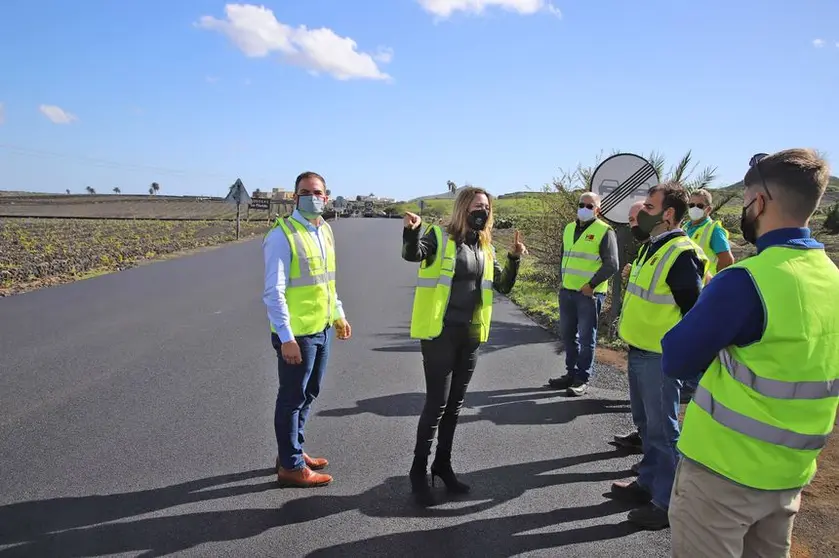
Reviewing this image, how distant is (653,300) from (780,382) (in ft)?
6.08

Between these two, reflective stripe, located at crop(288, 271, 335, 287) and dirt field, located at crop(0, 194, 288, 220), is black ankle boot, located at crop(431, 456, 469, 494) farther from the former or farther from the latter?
dirt field, located at crop(0, 194, 288, 220)

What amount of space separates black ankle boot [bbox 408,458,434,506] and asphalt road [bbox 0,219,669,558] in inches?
4.4

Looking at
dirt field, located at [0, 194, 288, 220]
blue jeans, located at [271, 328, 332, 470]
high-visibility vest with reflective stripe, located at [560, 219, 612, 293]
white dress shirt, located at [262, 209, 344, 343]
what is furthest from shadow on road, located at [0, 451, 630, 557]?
dirt field, located at [0, 194, 288, 220]

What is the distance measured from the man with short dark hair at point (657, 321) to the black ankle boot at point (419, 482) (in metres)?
1.25

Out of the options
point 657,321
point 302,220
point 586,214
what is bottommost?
point 657,321

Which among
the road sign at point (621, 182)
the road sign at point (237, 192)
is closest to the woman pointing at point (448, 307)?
the road sign at point (621, 182)

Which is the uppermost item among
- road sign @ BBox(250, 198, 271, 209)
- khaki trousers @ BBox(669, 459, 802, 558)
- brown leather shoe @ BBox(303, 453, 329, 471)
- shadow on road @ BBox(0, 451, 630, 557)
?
road sign @ BBox(250, 198, 271, 209)

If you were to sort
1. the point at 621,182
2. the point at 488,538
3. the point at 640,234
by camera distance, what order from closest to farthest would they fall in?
the point at 488,538
the point at 640,234
the point at 621,182

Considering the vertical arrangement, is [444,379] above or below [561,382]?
above

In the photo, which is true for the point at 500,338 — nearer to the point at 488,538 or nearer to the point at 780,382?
the point at 488,538

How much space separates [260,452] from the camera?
438cm

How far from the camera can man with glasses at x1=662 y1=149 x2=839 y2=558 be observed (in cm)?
185

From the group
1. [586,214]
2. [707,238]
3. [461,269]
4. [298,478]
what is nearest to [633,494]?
[461,269]

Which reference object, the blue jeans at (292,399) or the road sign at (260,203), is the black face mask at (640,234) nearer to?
the blue jeans at (292,399)
